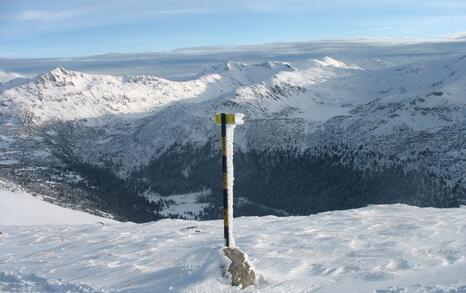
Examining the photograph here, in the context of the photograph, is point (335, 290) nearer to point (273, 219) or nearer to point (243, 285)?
point (243, 285)

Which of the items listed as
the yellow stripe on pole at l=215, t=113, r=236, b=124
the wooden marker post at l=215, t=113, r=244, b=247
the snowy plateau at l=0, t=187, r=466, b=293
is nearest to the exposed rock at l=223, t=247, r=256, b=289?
the snowy plateau at l=0, t=187, r=466, b=293

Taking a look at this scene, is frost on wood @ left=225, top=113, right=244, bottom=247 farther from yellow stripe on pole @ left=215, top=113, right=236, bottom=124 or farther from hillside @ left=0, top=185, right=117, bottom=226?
hillside @ left=0, top=185, right=117, bottom=226

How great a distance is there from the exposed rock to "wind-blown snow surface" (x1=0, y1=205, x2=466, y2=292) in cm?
28

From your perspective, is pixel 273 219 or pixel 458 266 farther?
pixel 273 219

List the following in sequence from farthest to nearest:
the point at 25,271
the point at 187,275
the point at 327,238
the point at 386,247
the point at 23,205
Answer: the point at 23,205 < the point at 327,238 < the point at 386,247 < the point at 25,271 < the point at 187,275

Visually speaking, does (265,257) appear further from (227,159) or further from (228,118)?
(228,118)

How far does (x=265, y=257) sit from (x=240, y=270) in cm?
257

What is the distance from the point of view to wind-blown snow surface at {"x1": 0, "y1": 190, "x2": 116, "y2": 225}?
140 feet

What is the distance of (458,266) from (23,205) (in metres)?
44.2

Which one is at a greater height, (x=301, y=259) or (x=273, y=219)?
(x=301, y=259)

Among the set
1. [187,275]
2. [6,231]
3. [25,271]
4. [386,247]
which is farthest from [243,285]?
[6,231]

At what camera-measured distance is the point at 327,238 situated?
1905 cm

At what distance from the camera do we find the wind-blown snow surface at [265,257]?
1381cm

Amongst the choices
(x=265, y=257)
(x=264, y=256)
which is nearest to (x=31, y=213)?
(x=264, y=256)
